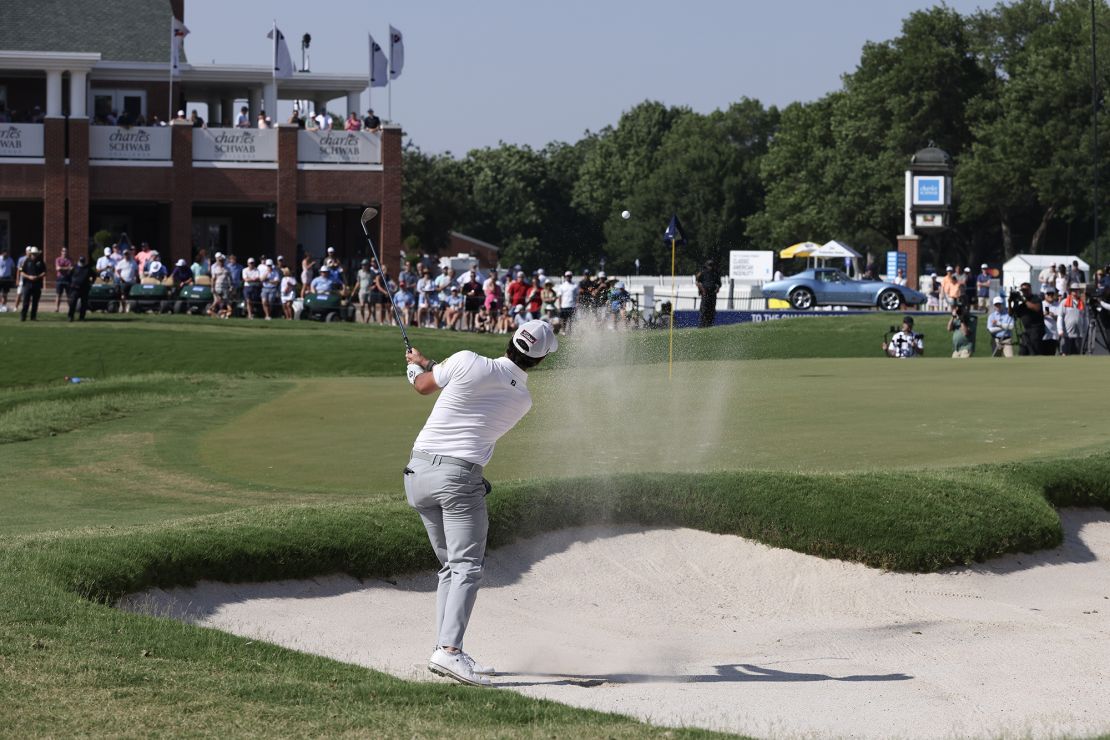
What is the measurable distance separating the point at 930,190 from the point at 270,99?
26989 millimetres

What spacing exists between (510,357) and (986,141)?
288 ft

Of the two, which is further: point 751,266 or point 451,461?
point 751,266

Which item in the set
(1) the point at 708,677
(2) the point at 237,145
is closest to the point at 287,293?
(2) the point at 237,145

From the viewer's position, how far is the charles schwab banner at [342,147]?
51.7 metres

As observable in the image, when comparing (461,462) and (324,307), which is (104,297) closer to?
(324,307)

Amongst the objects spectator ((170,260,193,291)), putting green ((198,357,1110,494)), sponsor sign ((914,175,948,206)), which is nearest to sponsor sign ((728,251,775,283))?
sponsor sign ((914,175,948,206))

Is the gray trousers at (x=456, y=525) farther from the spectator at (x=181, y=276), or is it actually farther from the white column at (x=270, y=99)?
the white column at (x=270, y=99)

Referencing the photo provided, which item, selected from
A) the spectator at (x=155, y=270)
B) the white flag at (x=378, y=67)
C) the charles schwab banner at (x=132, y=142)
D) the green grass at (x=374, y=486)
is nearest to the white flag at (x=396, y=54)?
the white flag at (x=378, y=67)

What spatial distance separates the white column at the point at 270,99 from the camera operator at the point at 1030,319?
28932 mm

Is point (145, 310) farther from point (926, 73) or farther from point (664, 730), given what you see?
point (926, 73)

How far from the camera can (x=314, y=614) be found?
10562 millimetres

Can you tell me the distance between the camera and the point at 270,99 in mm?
54344

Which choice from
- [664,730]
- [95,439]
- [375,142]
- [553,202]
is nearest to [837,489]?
[664,730]

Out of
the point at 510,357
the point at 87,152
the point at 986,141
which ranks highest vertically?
the point at 986,141
